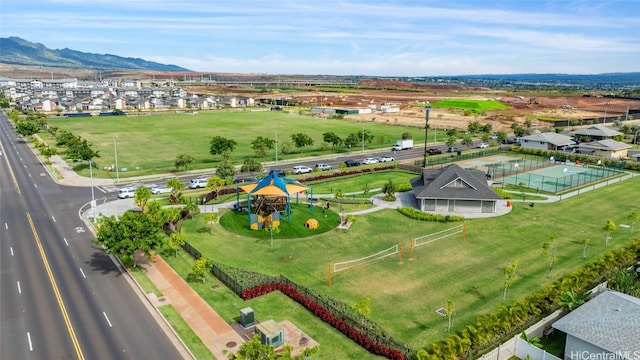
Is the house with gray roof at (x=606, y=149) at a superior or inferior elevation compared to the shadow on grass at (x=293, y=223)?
superior

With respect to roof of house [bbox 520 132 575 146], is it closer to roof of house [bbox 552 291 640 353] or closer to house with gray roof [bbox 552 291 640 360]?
roof of house [bbox 552 291 640 353]

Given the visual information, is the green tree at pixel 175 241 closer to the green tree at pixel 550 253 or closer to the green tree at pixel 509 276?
the green tree at pixel 509 276

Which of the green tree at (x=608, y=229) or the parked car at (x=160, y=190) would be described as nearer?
the green tree at (x=608, y=229)

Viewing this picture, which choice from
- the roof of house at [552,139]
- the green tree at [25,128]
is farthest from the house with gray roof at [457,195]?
the green tree at [25,128]

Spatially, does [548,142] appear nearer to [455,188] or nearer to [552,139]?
[552,139]

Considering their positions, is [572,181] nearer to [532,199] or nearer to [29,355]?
[532,199]

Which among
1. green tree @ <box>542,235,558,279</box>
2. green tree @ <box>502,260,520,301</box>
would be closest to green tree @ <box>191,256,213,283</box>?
green tree @ <box>502,260,520,301</box>

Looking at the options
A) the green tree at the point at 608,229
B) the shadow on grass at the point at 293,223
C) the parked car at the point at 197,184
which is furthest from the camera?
the parked car at the point at 197,184
